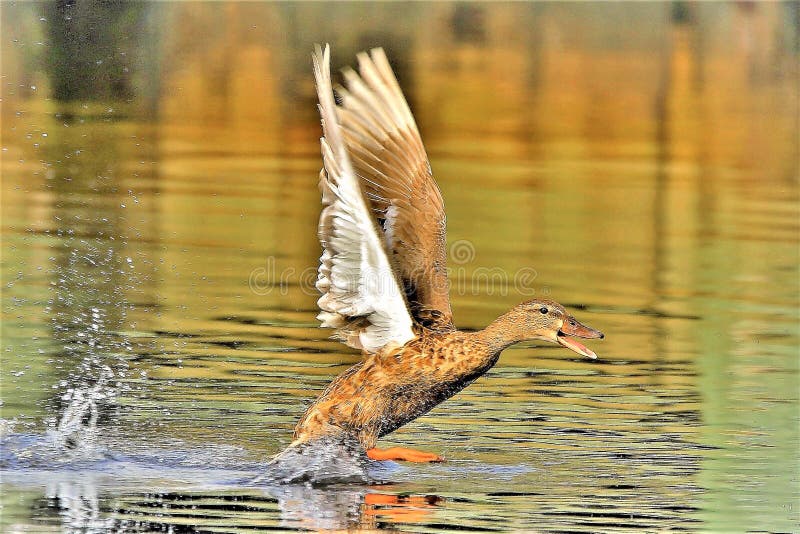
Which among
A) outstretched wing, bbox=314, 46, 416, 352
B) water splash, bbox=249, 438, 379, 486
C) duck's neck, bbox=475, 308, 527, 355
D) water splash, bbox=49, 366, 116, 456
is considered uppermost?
outstretched wing, bbox=314, 46, 416, 352

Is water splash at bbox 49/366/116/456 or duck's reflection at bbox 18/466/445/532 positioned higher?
water splash at bbox 49/366/116/456

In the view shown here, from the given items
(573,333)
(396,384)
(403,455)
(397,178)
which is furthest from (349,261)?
(573,333)

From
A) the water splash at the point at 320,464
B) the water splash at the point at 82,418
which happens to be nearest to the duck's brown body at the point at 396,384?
the water splash at the point at 320,464

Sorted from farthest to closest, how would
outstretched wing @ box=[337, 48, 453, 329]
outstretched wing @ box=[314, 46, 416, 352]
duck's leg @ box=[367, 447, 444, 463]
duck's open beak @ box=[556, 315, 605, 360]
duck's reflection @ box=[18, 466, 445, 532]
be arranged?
outstretched wing @ box=[337, 48, 453, 329]
duck's open beak @ box=[556, 315, 605, 360]
duck's leg @ box=[367, 447, 444, 463]
outstretched wing @ box=[314, 46, 416, 352]
duck's reflection @ box=[18, 466, 445, 532]

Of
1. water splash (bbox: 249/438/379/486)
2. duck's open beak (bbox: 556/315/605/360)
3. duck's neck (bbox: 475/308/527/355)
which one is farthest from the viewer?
duck's open beak (bbox: 556/315/605/360)

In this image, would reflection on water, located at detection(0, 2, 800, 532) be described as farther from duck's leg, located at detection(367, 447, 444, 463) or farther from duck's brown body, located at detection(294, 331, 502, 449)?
duck's brown body, located at detection(294, 331, 502, 449)

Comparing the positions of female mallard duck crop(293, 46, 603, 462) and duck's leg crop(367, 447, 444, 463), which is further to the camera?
duck's leg crop(367, 447, 444, 463)

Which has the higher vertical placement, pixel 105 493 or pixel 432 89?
pixel 432 89

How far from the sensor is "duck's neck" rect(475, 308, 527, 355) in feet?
27.8

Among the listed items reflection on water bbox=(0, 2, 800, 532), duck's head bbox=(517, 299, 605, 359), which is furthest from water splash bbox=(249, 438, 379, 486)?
duck's head bbox=(517, 299, 605, 359)

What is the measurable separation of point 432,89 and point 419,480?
637 inches

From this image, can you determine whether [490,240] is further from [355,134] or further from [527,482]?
[527,482]

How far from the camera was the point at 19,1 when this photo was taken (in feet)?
66.7

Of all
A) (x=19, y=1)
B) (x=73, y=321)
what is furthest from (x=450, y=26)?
(x=73, y=321)
